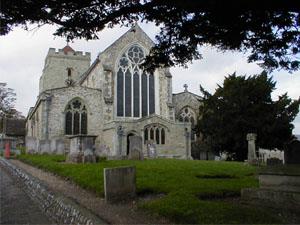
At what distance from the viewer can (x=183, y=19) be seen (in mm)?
7250

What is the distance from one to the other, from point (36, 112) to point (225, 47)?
1227 inches

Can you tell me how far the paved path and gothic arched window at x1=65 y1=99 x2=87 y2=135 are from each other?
2445 cm

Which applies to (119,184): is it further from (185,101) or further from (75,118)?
(185,101)

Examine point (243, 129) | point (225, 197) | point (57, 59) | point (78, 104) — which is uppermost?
point (57, 59)

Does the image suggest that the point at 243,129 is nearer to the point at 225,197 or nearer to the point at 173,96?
the point at 173,96

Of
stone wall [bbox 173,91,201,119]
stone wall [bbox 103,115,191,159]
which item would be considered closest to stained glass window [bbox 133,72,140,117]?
stone wall [bbox 103,115,191,159]

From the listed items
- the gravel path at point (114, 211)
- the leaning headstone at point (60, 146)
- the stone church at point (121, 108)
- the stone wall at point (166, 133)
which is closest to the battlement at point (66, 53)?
the stone church at point (121, 108)

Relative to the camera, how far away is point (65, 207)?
6.20m

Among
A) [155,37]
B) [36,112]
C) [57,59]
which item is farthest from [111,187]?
[57,59]

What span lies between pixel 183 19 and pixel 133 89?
1171 inches

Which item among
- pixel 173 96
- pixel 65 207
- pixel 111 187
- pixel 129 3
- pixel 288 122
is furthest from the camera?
pixel 173 96

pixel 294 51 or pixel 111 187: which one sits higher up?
pixel 294 51

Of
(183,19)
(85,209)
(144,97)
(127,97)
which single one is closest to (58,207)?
(85,209)

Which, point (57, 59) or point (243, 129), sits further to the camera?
point (57, 59)
